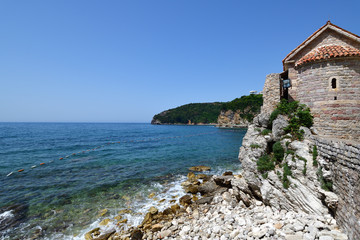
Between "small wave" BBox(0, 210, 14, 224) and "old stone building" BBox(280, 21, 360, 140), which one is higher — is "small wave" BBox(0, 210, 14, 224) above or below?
below

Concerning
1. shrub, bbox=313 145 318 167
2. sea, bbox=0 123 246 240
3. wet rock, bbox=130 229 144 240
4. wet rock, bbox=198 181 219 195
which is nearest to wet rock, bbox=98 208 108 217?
sea, bbox=0 123 246 240

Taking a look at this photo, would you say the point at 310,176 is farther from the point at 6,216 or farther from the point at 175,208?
the point at 6,216

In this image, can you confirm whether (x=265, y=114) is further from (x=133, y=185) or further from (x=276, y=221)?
(x=133, y=185)

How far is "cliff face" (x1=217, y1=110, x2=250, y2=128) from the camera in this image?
10229cm

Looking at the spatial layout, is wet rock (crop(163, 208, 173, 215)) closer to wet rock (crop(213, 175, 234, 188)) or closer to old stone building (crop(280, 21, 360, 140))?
wet rock (crop(213, 175, 234, 188))

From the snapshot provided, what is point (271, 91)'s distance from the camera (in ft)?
46.7

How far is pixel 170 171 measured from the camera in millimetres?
20812

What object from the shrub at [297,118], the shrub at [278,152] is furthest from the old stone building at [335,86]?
the shrub at [278,152]

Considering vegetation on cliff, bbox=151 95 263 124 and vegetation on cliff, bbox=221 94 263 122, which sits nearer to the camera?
vegetation on cliff, bbox=221 94 263 122

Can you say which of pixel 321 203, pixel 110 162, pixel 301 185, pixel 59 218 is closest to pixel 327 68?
pixel 301 185

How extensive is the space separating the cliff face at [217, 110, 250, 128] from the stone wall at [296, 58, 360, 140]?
309 feet

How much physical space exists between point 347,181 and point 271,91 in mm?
9635

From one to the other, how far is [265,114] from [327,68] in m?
4.90

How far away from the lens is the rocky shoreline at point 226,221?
22.1 ft
